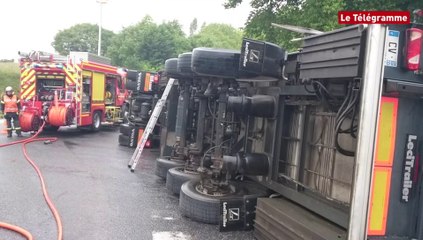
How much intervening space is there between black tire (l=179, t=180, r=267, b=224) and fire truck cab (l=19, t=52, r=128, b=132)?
819cm

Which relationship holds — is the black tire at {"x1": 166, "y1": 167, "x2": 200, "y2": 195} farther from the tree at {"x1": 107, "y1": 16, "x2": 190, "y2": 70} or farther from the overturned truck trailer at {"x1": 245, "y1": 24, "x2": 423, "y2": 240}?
the tree at {"x1": 107, "y1": 16, "x2": 190, "y2": 70}

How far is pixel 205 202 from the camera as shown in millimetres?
5129

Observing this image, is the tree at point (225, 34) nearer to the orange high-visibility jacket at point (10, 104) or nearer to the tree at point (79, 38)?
the tree at point (79, 38)

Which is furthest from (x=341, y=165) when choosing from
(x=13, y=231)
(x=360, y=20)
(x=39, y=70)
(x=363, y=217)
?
(x=39, y=70)

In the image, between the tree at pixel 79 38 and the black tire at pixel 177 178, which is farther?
the tree at pixel 79 38

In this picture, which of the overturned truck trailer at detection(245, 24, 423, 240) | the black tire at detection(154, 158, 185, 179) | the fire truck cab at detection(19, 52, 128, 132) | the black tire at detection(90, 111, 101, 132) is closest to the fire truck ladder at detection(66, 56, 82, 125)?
the fire truck cab at detection(19, 52, 128, 132)

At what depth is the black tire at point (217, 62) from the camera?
5297 mm

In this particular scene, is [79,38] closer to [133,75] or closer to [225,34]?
[225,34]

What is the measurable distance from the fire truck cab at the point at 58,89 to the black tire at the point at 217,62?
822 cm

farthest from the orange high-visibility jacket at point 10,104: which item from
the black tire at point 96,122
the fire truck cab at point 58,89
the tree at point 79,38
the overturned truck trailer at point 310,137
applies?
the tree at point 79,38

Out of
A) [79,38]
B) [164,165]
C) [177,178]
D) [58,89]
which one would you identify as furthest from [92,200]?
[79,38]

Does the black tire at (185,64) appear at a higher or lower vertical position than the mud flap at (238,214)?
higher

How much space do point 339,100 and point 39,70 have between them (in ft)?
38.6

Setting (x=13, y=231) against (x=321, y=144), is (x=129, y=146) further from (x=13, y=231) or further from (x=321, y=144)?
(x=321, y=144)
